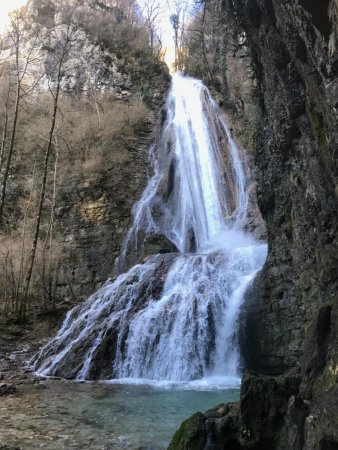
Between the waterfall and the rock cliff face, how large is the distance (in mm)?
979

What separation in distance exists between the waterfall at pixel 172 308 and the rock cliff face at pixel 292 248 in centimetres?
98

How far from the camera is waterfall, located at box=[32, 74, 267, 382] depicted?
439 inches

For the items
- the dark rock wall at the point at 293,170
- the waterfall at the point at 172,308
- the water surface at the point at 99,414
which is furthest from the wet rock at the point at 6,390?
the dark rock wall at the point at 293,170

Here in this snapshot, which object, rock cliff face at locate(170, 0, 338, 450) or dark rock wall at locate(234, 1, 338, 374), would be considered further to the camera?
dark rock wall at locate(234, 1, 338, 374)

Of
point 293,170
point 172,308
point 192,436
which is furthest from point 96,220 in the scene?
point 192,436

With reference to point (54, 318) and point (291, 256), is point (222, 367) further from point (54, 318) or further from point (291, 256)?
point (54, 318)

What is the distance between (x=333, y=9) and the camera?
455 centimetres

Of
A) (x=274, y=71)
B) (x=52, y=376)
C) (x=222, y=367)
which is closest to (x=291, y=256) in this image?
(x=222, y=367)

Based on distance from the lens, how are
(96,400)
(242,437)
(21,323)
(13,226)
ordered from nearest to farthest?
(242,437) < (96,400) < (21,323) < (13,226)

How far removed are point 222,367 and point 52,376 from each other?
425 cm

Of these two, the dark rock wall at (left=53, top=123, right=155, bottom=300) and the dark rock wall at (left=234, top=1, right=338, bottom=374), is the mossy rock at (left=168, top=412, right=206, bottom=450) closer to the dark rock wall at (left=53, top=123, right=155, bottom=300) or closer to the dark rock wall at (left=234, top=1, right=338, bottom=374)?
the dark rock wall at (left=234, top=1, right=338, bottom=374)

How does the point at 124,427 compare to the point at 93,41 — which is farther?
the point at 93,41

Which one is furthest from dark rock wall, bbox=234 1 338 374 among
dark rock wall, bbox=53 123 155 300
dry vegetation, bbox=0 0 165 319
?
dark rock wall, bbox=53 123 155 300

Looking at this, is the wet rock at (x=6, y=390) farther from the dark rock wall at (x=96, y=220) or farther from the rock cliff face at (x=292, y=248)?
the dark rock wall at (x=96, y=220)
